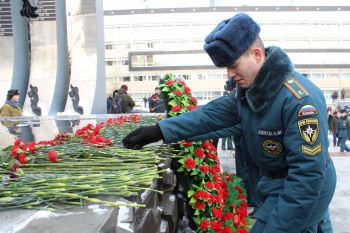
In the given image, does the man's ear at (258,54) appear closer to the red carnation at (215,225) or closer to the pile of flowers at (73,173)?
the pile of flowers at (73,173)

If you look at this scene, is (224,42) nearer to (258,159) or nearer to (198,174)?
(258,159)

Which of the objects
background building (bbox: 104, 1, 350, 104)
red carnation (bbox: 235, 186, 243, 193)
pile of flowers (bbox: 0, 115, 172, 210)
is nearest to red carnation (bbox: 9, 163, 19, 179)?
pile of flowers (bbox: 0, 115, 172, 210)

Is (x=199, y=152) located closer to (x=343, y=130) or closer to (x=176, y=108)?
(x=176, y=108)

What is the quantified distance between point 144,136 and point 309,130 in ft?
2.86

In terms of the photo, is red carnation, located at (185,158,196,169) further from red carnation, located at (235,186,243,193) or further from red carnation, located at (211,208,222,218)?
red carnation, located at (235,186,243,193)

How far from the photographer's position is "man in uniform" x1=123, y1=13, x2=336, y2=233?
1.89 meters

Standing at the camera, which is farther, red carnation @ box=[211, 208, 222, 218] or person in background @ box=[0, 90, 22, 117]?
person in background @ box=[0, 90, 22, 117]

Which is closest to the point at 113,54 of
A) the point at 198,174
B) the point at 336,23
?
the point at 336,23

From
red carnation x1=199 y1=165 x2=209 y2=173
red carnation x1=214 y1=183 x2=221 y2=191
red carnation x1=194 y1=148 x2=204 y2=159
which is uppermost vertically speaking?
red carnation x1=194 y1=148 x2=204 y2=159

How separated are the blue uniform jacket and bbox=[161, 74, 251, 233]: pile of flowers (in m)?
1.63

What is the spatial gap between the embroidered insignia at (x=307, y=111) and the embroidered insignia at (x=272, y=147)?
0.62ft

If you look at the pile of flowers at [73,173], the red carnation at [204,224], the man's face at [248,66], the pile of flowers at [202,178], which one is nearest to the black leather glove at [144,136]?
the pile of flowers at [73,173]

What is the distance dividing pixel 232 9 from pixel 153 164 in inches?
2181

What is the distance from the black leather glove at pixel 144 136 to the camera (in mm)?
2379
